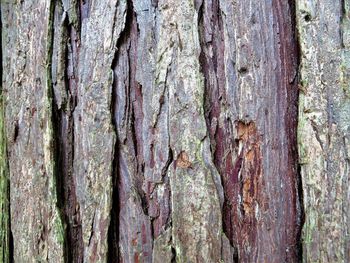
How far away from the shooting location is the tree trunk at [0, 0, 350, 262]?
0.79 m

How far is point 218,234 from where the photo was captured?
2.67 feet

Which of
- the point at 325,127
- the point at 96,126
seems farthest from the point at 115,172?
the point at 325,127

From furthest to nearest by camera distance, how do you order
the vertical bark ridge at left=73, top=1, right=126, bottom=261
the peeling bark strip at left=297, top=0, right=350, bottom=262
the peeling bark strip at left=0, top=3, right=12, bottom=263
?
1. the peeling bark strip at left=0, top=3, right=12, bottom=263
2. the vertical bark ridge at left=73, top=1, right=126, bottom=261
3. the peeling bark strip at left=297, top=0, right=350, bottom=262

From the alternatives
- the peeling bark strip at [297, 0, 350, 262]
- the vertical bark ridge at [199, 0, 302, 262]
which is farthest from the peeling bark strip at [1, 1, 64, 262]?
the peeling bark strip at [297, 0, 350, 262]

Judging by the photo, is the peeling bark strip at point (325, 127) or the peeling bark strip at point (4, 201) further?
the peeling bark strip at point (4, 201)

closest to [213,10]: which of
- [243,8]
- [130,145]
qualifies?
[243,8]

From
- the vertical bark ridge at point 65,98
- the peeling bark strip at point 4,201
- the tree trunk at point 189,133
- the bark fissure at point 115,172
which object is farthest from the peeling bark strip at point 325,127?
the peeling bark strip at point 4,201

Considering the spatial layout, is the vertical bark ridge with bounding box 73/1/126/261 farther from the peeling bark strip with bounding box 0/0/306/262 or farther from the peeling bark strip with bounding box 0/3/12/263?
the peeling bark strip with bounding box 0/3/12/263

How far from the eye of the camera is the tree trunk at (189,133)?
0.79 metres

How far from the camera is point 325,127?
0.78m

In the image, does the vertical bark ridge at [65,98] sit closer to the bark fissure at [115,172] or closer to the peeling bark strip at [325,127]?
the bark fissure at [115,172]

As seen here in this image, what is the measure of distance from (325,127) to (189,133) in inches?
9.1

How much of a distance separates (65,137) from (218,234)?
35 cm

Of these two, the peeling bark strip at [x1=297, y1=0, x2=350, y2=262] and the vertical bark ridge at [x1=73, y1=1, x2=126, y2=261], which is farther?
the vertical bark ridge at [x1=73, y1=1, x2=126, y2=261]
